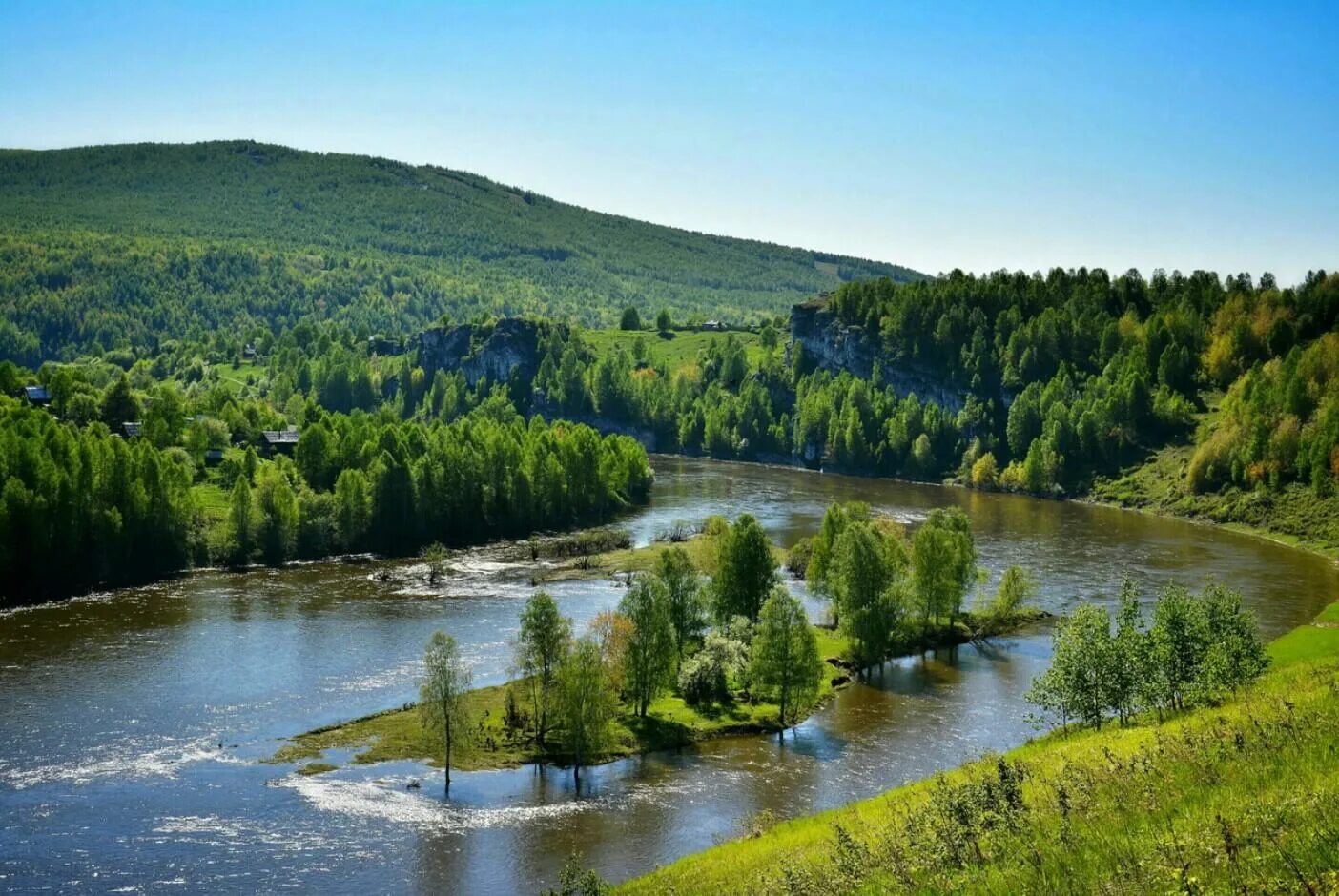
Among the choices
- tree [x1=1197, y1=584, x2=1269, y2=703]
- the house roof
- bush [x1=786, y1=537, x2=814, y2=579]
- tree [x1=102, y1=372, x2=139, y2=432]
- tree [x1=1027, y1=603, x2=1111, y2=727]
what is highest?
tree [x1=102, y1=372, x2=139, y2=432]

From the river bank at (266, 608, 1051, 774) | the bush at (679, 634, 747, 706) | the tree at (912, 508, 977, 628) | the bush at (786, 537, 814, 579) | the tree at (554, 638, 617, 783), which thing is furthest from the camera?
the bush at (786, 537, 814, 579)

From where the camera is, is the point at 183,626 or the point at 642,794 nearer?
the point at 642,794

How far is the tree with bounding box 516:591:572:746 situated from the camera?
62.5 metres

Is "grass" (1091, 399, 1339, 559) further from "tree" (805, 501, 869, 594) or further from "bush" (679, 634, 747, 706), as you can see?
"bush" (679, 634, 747, 706)

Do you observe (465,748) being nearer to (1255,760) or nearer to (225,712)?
(225,712)

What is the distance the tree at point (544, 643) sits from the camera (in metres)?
62.5

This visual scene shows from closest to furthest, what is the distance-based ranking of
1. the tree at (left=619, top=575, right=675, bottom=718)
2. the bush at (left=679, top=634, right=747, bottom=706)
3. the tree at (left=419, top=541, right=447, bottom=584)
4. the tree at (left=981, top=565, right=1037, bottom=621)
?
the tree at (left=619, top=575, right=675, bottom=718) → the bush at (left=679, top=634, right=747, bottom=706) → the tree at (left=981, top=565, right=1037, bottom=621) → the tree at (left=419, top=541, right=447, bottom=584)

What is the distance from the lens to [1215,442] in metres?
149

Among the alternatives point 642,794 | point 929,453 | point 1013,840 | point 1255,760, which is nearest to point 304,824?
point 642,794

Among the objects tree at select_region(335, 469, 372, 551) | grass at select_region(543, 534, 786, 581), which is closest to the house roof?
tree at select_region(335, 469, 372, 551)

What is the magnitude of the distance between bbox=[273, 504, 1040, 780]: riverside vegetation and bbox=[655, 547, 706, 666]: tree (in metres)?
0.09

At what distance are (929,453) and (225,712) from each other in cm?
13883

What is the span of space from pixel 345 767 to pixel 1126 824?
42.2m

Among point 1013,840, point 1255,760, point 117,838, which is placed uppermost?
point 1255,760
